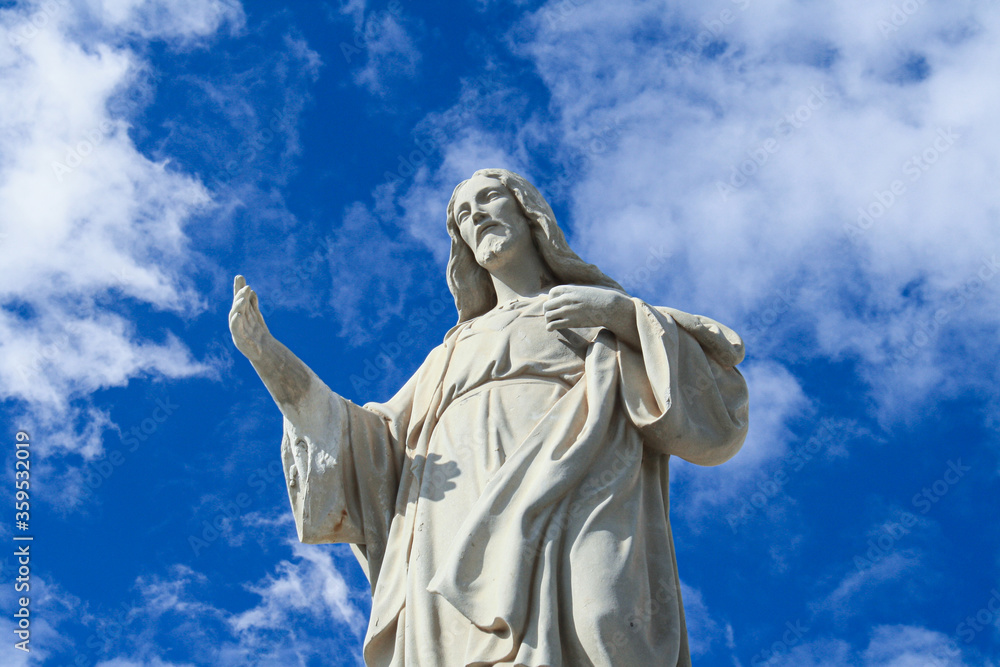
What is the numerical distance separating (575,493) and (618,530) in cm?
38

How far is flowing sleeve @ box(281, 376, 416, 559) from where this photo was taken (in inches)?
366

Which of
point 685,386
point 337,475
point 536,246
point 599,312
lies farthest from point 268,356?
point 685,386

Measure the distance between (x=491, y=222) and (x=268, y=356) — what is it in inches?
90.3

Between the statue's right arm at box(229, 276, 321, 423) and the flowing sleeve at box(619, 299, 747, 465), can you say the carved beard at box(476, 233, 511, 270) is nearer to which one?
the flowing sleeve at box(619, 299, 747, 465)

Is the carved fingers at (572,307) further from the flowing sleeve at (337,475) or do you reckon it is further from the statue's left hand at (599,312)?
the flowing sleeve at (337,475)

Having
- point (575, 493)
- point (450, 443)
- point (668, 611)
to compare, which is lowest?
point (668, 611)

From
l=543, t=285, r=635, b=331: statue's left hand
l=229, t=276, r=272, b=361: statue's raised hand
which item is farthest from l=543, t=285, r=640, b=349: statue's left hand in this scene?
l=229, t=276, r=272, b=361: statue's raised hand

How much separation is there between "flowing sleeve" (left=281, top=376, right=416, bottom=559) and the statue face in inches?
68.1

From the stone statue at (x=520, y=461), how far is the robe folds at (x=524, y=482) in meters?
0.01

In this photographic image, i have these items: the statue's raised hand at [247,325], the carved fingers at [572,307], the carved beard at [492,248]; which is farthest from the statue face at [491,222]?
the statue's raised hand at [247,325]

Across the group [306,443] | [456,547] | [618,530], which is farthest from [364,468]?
[618,530]

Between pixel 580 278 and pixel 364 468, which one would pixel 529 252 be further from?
pixel 364 468

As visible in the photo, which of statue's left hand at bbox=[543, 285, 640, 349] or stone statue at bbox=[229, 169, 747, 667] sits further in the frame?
statue's left hand at bbox=[543, 285, 640, 349]

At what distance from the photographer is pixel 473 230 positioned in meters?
10.4
